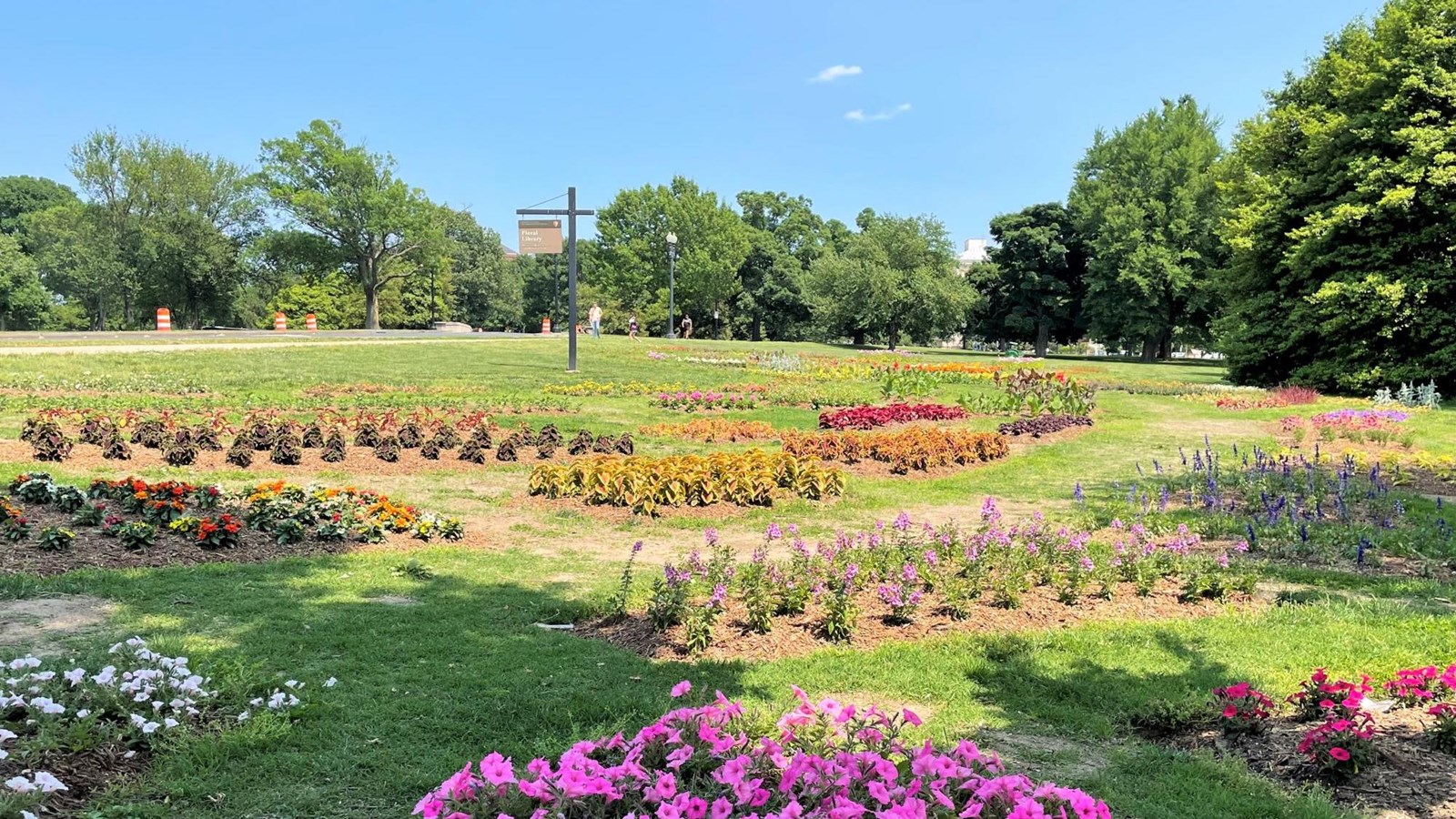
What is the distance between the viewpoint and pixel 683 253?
60500mm

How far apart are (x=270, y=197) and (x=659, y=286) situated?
2522 cm

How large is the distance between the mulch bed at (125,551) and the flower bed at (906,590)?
2.28m

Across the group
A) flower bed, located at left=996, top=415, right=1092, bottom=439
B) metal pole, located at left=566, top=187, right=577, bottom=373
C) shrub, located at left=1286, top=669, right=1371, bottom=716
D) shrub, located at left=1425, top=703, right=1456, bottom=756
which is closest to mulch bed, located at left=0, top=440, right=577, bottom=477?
flower bed, located at left=996, top=415, right=1092, bottom=439

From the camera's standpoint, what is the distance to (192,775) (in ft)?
9.33

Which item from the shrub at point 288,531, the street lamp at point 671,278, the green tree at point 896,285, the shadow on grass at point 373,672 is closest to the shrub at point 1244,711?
the shadow on grass at point 373,672

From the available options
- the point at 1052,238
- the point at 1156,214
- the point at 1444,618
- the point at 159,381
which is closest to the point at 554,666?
the point at 1444,618

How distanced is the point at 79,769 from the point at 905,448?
801 centimetres

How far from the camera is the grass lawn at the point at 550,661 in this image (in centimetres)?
293

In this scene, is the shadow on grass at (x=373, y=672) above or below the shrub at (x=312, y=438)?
below

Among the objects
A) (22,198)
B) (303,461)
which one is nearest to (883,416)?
(303,461)

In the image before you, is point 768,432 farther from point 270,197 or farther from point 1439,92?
point 270,197

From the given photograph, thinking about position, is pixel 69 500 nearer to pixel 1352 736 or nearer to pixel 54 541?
pixel 54 541

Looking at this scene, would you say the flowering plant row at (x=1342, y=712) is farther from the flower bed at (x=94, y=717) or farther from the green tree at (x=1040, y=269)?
the green tree at (x=1040, y=269)

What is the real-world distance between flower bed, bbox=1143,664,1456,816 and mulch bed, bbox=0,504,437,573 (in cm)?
511
